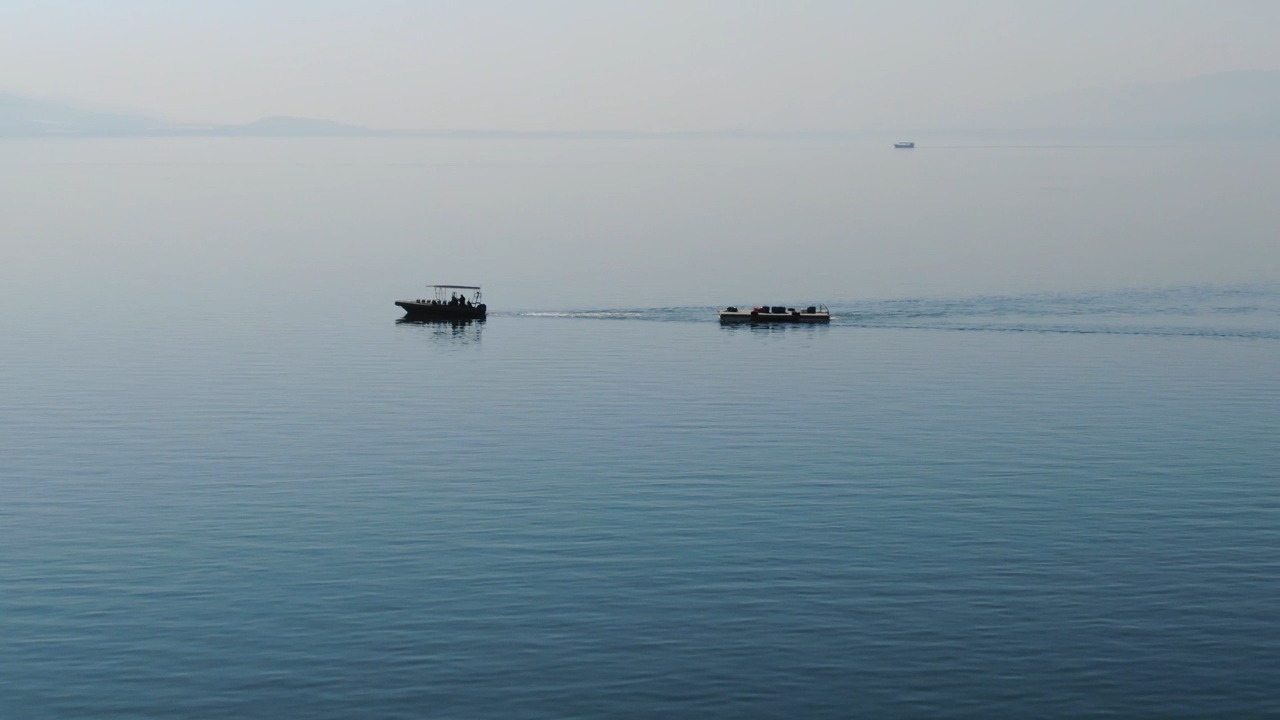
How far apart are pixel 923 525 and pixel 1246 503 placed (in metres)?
23.7

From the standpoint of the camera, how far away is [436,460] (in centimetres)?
12975

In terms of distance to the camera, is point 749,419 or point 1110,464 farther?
point 749,419

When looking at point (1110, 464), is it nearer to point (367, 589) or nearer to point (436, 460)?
point (436, 460)

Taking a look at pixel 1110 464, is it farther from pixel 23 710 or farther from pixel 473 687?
pixel 23 710

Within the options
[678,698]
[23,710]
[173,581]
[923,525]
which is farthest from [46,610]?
[923,525]

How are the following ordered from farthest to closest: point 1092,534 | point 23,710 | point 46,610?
1. point 1092,534
2. point 46,610
3. point 23,710

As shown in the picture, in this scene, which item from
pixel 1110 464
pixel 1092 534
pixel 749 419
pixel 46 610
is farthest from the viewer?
pixel 749 419

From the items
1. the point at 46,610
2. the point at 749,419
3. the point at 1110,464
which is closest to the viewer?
the point at 46,610

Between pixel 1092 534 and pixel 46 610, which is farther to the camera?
pixel 1092 534

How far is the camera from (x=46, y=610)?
9025 cm

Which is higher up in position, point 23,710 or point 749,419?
point 749,419

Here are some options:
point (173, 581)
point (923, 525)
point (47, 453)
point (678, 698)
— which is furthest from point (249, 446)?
Answer: point (678, 698)

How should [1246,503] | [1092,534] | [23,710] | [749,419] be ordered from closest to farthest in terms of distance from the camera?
[23,710] → [1092,534] → [1246,503] → [749,419]

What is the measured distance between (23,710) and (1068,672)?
49.6 meters
